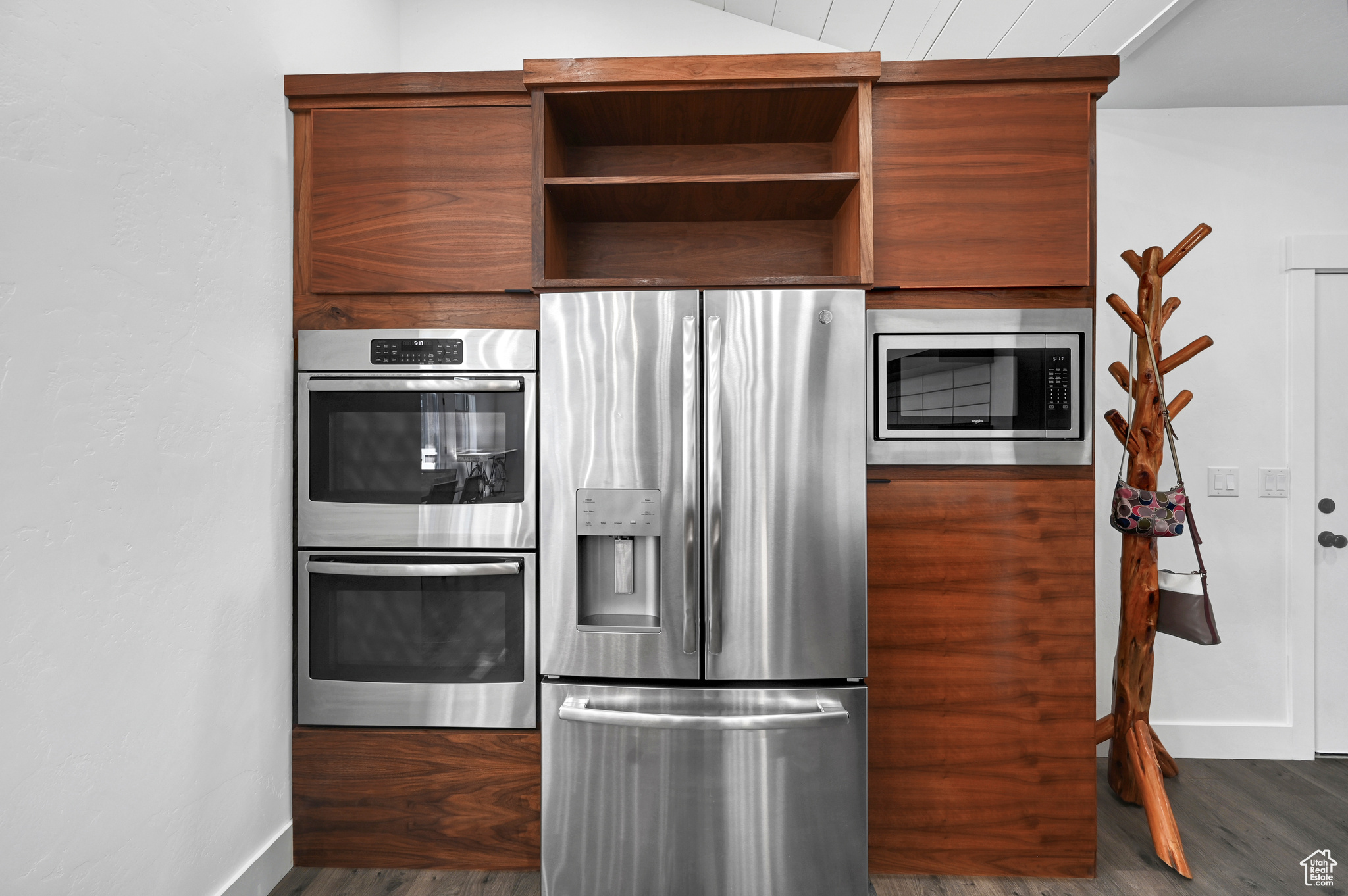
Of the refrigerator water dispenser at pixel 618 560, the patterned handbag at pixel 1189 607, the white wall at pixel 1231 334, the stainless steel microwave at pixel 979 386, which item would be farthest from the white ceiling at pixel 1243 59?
the refrigerator water dispenser at pixel 618 560

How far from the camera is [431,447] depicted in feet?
5.81

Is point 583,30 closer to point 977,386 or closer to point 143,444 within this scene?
point 977,386

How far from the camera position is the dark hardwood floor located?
1707 millimetres

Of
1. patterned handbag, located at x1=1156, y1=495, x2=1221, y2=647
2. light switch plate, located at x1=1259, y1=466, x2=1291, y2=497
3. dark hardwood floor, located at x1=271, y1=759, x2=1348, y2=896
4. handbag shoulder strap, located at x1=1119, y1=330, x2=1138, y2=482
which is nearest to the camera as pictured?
dark hardwood floor, located at x1=271, y1=759, x2=1348, y2=896

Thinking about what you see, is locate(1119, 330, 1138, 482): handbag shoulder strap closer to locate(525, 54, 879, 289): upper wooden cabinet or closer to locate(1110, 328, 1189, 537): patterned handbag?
locate(1110, 328, 1189, 537): patterned handbag

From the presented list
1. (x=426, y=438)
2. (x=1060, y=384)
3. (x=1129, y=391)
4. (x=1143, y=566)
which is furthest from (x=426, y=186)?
(x=1143, y=566)

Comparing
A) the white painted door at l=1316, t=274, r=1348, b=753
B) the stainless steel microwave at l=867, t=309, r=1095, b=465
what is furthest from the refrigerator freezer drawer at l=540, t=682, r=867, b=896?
the white painted door at l=1316, t=274, r=1348, b=753

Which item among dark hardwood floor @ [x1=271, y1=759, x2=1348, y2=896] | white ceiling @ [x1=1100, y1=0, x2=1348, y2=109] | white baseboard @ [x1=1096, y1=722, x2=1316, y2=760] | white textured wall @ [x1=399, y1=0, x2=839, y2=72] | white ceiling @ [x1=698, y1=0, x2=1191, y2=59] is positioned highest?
white textured wall @ [x1=399, y1=0, x2=839, y2=72]

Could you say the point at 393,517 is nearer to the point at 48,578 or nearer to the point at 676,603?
the point at 48,578

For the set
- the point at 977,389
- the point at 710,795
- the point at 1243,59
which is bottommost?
the point at 710,795

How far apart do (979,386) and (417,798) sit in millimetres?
1981

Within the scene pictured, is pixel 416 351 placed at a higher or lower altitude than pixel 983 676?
higher

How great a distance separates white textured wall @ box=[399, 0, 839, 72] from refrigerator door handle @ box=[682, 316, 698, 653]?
5.15ft

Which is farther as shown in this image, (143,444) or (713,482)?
(713,482)
